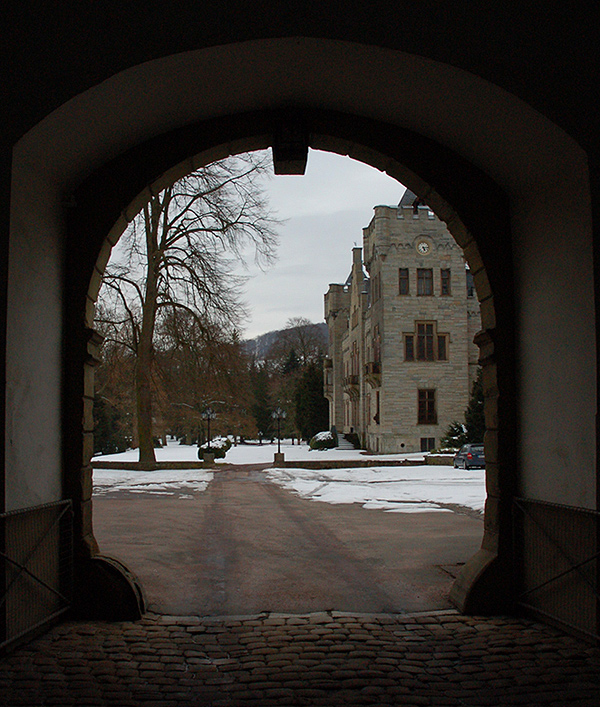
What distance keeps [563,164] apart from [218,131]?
10.2ft

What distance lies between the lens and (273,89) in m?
5.88

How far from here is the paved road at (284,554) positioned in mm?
6617

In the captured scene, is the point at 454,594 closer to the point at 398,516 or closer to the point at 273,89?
the point at 273,89

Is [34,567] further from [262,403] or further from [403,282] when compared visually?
[262,403]

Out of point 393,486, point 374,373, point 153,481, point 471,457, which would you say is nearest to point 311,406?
point 374,373

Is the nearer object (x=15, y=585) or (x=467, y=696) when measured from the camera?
(x=467, y=696)

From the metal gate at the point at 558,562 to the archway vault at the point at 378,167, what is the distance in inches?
5.2

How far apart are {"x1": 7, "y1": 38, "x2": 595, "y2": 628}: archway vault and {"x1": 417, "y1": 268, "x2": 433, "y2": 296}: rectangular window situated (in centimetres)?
3106

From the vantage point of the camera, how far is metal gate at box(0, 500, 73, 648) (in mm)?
4910

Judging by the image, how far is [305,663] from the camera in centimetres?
482

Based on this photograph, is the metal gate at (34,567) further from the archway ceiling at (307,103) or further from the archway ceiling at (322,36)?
the archway ceiling at (322,36)

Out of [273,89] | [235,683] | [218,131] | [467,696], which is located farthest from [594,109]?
[235,683]

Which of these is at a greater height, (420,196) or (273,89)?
(273,89)

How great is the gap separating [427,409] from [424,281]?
7.11 meters
